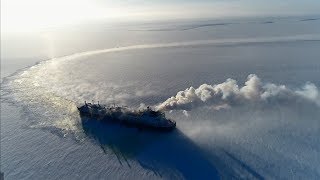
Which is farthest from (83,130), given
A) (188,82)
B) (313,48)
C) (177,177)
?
(313,48)

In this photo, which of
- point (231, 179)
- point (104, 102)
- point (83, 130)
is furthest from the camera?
point (104, 102)

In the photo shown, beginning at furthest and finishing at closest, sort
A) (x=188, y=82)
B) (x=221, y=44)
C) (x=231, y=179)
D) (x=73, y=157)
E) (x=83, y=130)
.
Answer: (x=221, y=44) < (x=188, y=82) < (x=83, y=130) < (x=73, y=157) < (x=231, y=179)

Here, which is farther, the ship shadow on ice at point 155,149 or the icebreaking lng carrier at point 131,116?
the icebreaking lng carrier at point 131,116

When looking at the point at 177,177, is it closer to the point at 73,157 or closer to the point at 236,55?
the point at 73,157

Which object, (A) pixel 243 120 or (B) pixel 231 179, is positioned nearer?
(B) pixel 231 179

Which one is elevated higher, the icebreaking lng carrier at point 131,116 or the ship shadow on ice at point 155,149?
the icebreaking lng carrier at point 131,116
